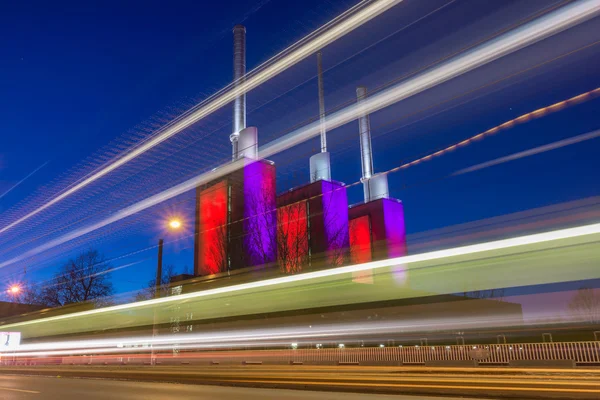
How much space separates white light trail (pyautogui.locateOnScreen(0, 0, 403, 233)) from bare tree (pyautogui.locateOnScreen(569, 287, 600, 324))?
367 inches

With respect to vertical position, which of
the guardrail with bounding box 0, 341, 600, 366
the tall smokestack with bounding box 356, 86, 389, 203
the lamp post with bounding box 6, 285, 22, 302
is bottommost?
the guardrail with bounding box 0, 341, 600, 366

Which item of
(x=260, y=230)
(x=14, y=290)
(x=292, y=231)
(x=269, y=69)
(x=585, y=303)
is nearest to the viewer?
(x=585, y=303)

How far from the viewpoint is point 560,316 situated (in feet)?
A: 32.5

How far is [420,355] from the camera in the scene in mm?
14594

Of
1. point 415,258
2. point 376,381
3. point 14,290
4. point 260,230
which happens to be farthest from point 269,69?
point 14,290

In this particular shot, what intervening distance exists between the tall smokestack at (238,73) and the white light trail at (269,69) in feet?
83.1

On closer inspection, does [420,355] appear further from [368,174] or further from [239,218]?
[368,174]

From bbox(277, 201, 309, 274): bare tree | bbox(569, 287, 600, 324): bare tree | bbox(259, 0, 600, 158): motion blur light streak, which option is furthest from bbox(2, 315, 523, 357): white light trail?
bbox(277, 201, 309, 274): bare tree

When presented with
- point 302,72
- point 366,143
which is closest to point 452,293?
point 302,72

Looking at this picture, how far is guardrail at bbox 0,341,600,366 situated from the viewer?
Result: 12.7 meters

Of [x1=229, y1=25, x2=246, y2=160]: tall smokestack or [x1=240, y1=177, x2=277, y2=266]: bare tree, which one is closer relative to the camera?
[x1=240, y1=177, x2=277, y2=266]: bare tree

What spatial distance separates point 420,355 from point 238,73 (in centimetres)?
4698

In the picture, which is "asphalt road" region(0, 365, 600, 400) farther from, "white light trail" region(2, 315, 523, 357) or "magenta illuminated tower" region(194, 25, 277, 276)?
"magenta illuminated tower" region(194, 25, 277, 276)

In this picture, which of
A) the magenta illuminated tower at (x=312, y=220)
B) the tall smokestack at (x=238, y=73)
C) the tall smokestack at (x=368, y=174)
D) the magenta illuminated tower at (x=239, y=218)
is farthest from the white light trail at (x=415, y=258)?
the tall smokestack at (x=368, y=174)
